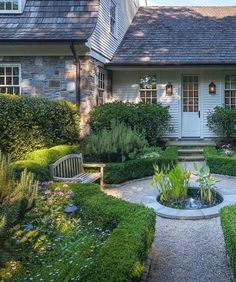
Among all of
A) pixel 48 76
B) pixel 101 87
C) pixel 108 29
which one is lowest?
pixel 101 87

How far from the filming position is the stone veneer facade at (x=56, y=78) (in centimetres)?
1111

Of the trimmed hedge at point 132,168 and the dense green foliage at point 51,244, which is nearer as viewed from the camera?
the dense green foliage at point 51,244

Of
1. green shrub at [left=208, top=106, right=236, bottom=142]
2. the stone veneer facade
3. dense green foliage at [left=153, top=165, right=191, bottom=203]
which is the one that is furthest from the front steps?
dense green foliage at [left=153, top=165, right=191, bottom=203]

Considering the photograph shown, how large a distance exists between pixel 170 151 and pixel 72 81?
3534 mm

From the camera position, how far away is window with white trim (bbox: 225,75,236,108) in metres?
13.9

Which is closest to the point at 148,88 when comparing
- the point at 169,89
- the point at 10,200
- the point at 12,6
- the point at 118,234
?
the point at 169,89

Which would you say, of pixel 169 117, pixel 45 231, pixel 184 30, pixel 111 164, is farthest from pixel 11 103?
pixel 184 30

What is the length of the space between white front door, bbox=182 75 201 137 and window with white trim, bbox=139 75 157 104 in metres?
1.09

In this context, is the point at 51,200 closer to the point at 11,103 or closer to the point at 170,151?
the point at 11,103

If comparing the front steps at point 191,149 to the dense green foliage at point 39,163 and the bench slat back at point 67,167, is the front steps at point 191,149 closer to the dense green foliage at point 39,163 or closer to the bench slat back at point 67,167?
the bench slat back at point 67,167

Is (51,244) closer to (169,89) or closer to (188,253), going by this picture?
(188,253)

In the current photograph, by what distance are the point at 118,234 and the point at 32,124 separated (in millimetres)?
5593

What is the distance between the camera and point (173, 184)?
21.8 ft

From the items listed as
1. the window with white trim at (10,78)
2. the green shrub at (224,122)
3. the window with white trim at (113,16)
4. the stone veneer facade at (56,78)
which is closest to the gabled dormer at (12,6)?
the stone veneer facade at (56,78)
